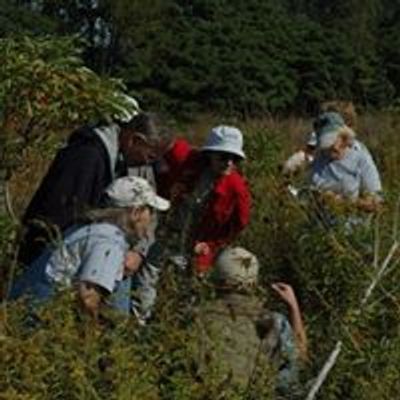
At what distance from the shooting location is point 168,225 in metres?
6.14

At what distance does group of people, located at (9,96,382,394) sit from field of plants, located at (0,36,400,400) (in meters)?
0.11

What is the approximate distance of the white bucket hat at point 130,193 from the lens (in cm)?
529

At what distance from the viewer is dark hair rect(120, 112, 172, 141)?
235 inches

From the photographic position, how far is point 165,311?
4.54 m

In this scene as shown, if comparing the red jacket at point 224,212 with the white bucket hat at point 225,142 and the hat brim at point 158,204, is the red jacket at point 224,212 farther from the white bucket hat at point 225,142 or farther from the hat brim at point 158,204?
the hat brim at point 158,204

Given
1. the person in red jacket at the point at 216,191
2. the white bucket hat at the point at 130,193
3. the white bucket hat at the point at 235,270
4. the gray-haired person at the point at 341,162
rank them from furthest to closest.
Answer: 1. the gray-haired person at the point at 341,162
2. the person in red jacket at the point at 216,191
3. the white bucket hat at the point at 130,193
4. the white bucket hat at the point at 235,270

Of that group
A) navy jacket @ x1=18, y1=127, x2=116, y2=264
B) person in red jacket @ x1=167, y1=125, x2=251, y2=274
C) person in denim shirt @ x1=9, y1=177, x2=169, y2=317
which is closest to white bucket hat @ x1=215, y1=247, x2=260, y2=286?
person in denim shirt @ x1=9, y1=177, x2=169, y2=317

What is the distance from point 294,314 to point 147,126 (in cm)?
117

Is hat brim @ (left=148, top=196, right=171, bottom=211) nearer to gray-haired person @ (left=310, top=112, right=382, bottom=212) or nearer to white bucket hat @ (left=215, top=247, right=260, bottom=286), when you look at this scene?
white bucket hat @ (left=215, top=247, right=260, bottom=286)

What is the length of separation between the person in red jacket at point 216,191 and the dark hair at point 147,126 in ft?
1.67

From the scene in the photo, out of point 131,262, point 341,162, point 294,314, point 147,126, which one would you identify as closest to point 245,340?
point 294,314

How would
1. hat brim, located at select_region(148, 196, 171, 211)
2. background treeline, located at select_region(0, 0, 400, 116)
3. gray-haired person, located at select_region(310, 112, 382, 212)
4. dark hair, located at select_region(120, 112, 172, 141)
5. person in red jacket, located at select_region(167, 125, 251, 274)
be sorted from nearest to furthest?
hat brim, located at select_region(148, 196, 171, 211)
dark hair, located at select_region(120, 112, 172, 141)
person in red jacket, located at select_region(167, 125, 251, 274)
gray-haired person, located at select_region(310, 112, 382, 212)
background treeline, located at select_region(0, 0, 400, 116)

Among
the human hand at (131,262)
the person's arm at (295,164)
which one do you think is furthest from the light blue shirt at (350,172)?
the human hand at (131,262)

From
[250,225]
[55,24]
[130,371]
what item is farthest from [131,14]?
[130,371]
